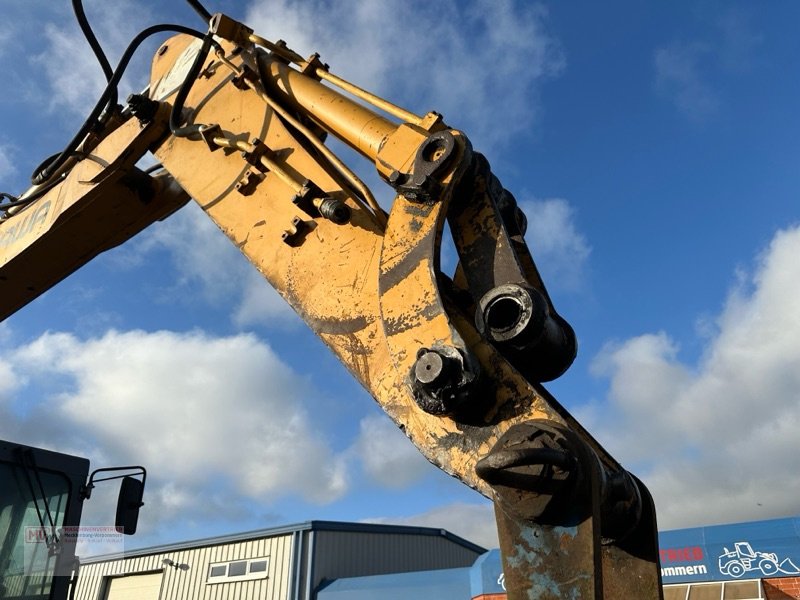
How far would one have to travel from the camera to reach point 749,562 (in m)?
11.2

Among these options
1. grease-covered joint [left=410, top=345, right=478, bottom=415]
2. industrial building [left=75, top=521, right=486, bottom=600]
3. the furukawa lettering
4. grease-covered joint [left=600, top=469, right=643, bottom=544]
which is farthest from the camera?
industrial building [left=75, top=521, right=486, bottom=600]

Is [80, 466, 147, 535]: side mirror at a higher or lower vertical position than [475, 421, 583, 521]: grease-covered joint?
higher

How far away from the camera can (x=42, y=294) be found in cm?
474

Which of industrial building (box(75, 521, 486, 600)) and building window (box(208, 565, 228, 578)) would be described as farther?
building window (box(208, 565, 228, 578))

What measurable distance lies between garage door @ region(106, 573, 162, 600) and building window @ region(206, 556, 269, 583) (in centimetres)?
212

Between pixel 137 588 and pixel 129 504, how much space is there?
17.7 m

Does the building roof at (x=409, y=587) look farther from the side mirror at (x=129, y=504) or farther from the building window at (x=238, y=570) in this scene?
the side mirror at (x=129, y=504)

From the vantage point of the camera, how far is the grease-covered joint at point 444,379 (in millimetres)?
1835

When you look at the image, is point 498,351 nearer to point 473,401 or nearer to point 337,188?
point 473,401

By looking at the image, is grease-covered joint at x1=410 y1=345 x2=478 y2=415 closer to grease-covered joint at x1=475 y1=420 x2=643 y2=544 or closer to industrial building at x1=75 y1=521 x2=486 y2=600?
grease-covered joint at x1=475 y1=420 x2=643 y2=544

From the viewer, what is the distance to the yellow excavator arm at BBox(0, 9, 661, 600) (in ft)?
5.37

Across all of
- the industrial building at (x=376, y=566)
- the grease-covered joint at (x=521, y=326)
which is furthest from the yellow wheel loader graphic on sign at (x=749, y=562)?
the grease-covered joint at (x=521, y=326)

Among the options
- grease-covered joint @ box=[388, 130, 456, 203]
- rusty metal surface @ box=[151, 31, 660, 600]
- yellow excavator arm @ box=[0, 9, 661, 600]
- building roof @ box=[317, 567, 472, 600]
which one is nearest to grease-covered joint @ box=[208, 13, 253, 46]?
yellow excavator arm @ box=[0, 9, 661, 600]

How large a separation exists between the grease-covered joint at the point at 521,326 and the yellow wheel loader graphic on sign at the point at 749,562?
11.2 meters
